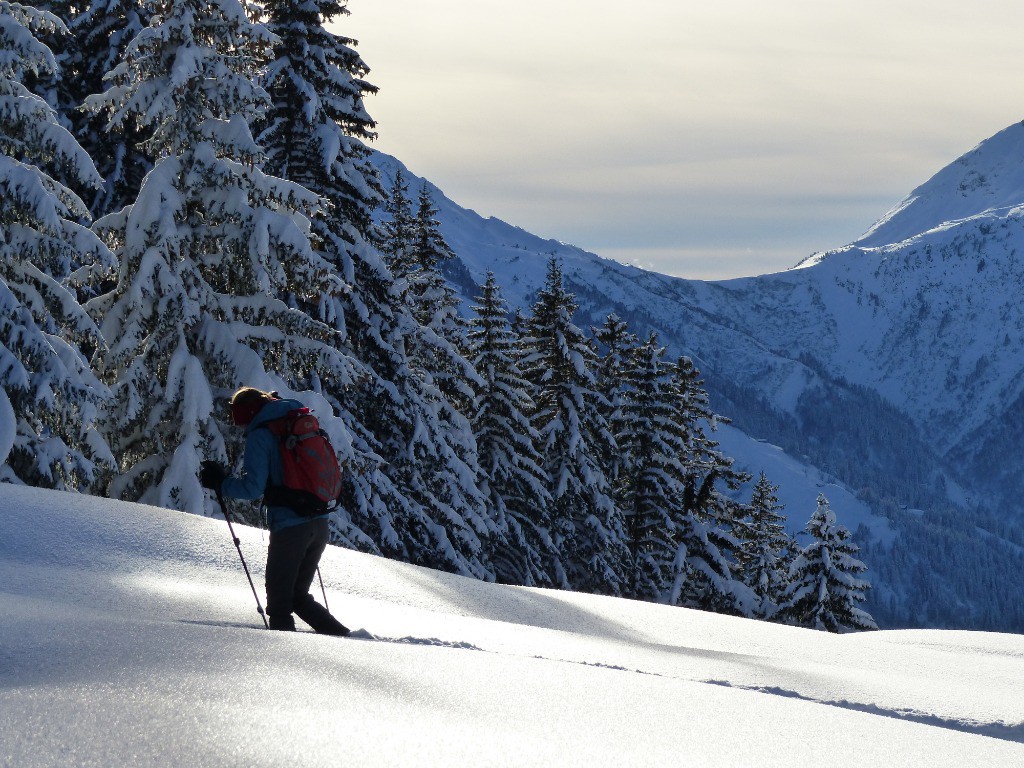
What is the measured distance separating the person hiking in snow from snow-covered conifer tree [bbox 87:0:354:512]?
7.89 meters

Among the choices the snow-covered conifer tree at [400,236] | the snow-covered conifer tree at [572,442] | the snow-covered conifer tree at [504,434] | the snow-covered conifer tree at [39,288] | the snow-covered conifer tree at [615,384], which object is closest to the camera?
the snow-covered conifer tree at [39,288]

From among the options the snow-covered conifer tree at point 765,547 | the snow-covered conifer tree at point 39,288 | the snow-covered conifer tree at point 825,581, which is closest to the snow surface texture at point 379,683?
the snow-covered conifer tree at point 39,288

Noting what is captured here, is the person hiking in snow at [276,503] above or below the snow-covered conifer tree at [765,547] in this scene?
above

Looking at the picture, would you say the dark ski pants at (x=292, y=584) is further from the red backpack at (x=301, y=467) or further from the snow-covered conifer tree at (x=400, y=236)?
the snow-covered conifer tree at (x=400, y=236)

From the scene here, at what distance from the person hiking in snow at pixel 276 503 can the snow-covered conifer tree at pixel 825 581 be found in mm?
33472

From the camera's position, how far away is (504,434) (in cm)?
2992

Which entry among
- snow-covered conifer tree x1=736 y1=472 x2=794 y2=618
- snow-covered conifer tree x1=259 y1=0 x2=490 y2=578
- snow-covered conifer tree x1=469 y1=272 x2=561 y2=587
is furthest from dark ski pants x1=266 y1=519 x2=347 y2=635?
snow-covered conifer tree x1=736 y1=472 x2=794 y2=618

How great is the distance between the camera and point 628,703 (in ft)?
15.3

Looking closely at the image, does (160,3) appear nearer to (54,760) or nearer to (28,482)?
(28,482)

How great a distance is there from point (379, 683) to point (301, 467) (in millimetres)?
→ 2611

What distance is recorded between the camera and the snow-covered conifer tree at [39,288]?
44.7 feet

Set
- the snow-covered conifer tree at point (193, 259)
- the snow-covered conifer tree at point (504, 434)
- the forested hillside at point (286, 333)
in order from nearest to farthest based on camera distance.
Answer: the forested hillside at point (286, 333) < the snow-covered conifer tree at point (193, 259) < the snow-covered conifer tree at point (504, 434)

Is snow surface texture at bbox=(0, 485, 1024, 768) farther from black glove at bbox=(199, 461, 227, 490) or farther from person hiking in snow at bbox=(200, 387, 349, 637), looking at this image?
black glove at bbox=(199, 461, 227, 490)

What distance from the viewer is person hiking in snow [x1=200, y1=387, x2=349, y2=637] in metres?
6.61
